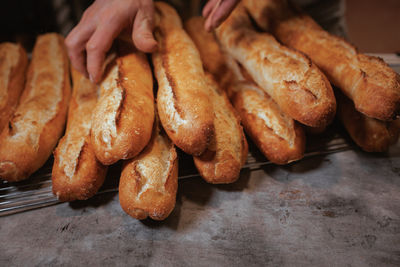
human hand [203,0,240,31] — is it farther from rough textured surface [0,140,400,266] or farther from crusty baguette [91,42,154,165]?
rough textured surface [0,140,400,266]

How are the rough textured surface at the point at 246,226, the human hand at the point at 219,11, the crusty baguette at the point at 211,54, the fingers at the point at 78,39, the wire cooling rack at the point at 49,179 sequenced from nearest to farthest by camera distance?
the rough textured surface at the point at 246,226
the wire cooling rack at the point at 49,179
the fingers at the point at 78,39
the human hand at the point at 219,11
the crusty baguette at the point at 211,54

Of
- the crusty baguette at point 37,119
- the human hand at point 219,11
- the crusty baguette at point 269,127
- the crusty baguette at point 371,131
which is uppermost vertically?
the human hand at point 219,11

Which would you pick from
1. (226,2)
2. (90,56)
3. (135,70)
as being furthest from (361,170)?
(90,56)

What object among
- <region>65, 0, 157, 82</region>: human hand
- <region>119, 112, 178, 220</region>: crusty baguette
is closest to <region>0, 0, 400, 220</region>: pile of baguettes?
<region>119, 112, 178, 220</region>: crusty baguette

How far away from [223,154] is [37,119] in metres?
0.90

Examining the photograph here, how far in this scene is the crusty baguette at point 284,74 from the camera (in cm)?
116

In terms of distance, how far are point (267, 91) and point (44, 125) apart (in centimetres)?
108

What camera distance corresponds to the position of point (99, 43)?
1266mm

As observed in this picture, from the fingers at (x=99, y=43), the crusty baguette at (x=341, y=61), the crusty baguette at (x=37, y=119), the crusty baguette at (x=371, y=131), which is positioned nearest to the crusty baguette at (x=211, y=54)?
the crusty baguette at (x=341, y=61)

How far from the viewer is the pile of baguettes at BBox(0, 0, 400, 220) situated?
108 cm

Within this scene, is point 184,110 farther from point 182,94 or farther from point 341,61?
point 341,61

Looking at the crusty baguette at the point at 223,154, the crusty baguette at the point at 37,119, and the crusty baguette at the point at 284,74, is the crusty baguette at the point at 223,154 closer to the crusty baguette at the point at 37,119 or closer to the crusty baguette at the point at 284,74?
the crusty baguette at the point at 284,74

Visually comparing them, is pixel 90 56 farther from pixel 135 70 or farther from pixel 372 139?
pixel 372 139

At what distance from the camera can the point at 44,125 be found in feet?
4.34
